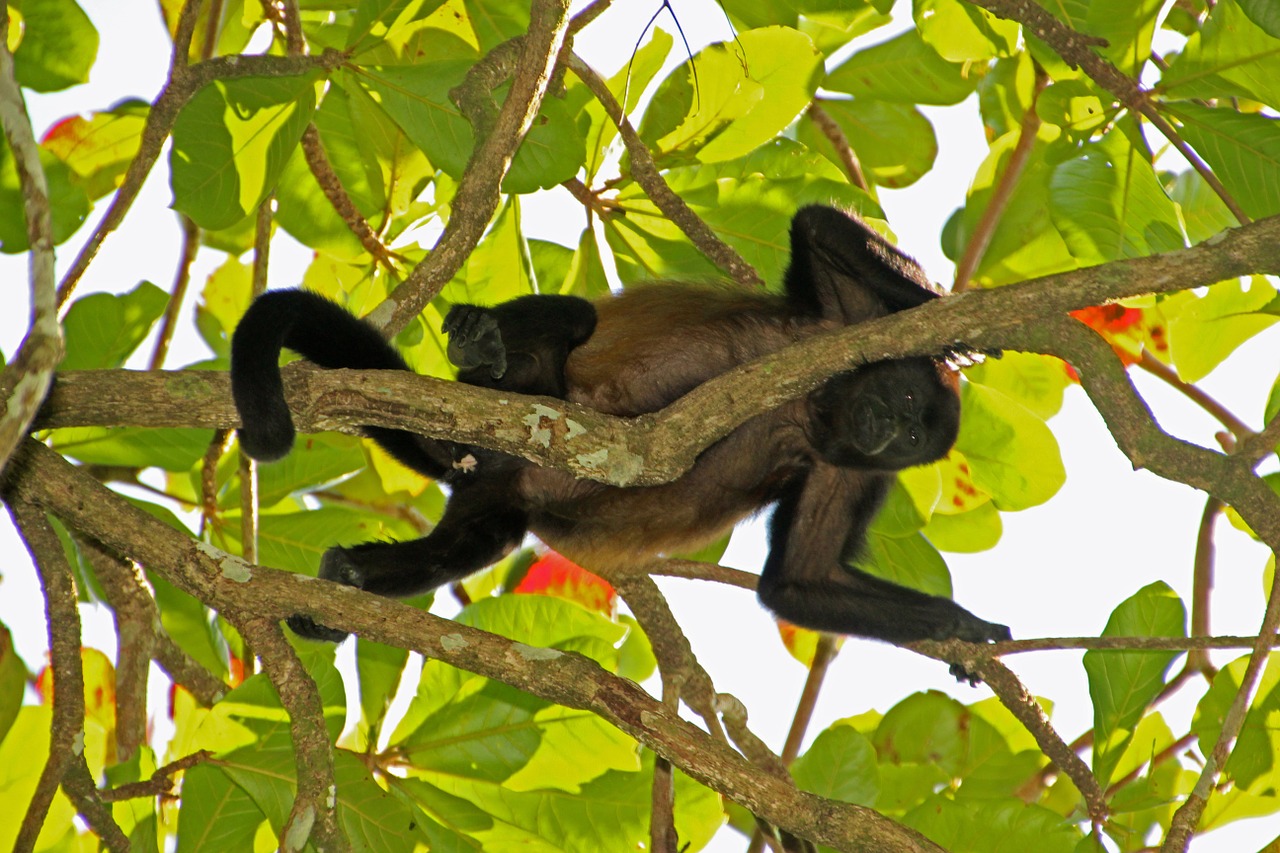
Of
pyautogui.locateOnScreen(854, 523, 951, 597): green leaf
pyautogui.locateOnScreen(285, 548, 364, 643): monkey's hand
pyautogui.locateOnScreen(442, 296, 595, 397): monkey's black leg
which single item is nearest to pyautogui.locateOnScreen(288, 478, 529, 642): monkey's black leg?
pyautogui.locateOnScreen(285, 548, 364, 643): monkey's hand

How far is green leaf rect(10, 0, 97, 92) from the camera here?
2.89m

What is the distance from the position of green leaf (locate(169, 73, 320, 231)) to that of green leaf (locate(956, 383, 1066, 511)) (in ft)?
6.43

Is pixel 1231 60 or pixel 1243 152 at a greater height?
pixel 1231 60

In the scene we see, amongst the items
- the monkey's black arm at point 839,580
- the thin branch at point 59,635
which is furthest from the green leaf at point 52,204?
the monkey's black arm at point 839,580

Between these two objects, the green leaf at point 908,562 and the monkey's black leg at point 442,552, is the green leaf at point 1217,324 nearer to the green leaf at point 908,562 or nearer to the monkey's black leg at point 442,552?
the green leaf at point 908,562

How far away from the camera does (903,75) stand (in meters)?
3.32

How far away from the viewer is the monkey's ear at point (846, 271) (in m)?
2.90

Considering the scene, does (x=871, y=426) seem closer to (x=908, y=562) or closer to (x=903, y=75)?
(x=908, y=562)

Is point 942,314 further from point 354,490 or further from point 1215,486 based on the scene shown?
point 354,490

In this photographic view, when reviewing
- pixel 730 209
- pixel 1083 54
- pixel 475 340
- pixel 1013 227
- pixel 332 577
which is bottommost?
pixel 332 577

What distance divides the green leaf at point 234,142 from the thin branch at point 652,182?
2.28 ft

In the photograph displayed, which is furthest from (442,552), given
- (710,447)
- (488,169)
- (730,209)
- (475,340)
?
(730,209)

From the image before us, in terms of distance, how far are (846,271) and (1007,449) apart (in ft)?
2.32

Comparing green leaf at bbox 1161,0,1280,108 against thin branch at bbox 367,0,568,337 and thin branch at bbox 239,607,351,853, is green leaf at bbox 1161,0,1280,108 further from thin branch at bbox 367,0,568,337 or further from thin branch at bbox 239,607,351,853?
thin branch at bbox 239,607,351,853
